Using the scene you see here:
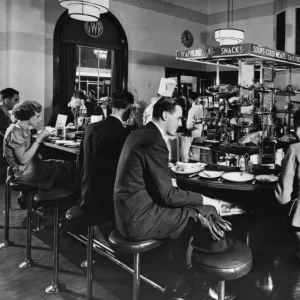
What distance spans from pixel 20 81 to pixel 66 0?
2.27 m

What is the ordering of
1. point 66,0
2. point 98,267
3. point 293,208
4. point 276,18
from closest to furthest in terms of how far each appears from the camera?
point 293,208 < point 98,267 < point 66,0 < point 276,18

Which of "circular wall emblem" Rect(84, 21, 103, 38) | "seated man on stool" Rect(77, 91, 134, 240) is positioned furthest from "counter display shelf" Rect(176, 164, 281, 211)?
"circular wall emblem" Rect(84, 21, 103, 38)

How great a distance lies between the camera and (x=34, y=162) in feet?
11.8

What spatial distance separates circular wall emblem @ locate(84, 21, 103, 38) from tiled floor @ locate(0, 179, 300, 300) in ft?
18.2

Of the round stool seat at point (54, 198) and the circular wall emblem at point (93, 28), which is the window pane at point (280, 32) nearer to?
the circular wall emblem at point (93, 28)

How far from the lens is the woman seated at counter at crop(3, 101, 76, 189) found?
3.30 metres

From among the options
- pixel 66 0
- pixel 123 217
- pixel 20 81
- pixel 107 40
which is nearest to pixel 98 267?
pixel 123 217

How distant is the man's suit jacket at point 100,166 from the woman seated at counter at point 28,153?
0.79 meters

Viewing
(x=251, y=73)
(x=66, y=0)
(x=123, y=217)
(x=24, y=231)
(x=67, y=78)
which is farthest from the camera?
(x=67, y=78)

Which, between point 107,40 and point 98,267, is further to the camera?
point 107,40

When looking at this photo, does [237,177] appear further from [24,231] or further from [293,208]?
[24,231]

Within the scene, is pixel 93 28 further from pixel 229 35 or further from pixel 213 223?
pixel 213 223

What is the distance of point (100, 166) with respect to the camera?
8.95 ft

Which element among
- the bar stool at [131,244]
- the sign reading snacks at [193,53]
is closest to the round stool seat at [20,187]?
the bar stool at [131,244]
